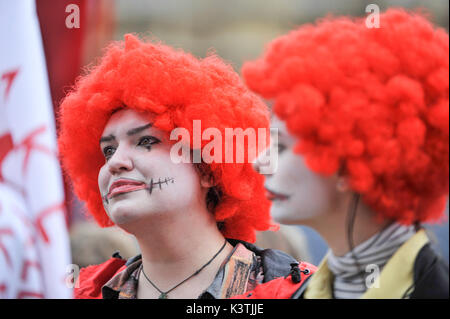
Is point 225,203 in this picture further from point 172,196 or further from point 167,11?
point 167,11

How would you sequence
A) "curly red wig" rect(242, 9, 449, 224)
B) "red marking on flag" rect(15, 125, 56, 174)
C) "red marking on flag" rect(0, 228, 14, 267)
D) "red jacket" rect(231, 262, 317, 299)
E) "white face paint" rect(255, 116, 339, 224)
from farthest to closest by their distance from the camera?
"red marking on flag" rect(15, 125, 56, 174) < "red marking on flag" rect(0, 228, 14, 267) < "red jacket" rect(231, 262, 317, 299) < "white face paint" rect(255, 116, 339, 224) < "curly red wig" rect(242, 9, 449, 224)

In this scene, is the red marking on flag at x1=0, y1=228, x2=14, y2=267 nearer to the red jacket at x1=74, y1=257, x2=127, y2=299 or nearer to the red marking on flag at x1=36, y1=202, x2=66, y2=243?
the red marking on flag at x1=36, y1=202, x2=66, y2=243

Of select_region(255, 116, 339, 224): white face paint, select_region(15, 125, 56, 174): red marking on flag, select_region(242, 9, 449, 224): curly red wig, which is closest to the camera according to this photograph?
select_region(242, 9, 449, 224): curly red wig

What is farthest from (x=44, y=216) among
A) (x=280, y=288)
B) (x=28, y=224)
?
(x=280, y=288)

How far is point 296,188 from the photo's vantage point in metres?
1.55

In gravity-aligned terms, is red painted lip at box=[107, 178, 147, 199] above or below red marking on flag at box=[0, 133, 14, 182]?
below

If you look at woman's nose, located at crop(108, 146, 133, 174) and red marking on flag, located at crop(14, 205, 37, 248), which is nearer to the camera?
woman's nose, located at crop(108, 146, 133, 174)

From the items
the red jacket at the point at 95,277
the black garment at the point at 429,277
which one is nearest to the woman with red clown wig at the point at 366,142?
the black garment at the point at 429,277

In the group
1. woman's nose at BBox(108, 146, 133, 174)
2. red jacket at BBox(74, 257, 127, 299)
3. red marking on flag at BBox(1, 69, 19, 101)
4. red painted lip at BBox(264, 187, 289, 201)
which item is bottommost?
red jacket at BBox(74, 257, 127, 299)

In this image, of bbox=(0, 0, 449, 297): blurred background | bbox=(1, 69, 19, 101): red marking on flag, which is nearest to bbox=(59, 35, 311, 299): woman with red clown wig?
bbox=(0, 0, 449, 297): blurred background

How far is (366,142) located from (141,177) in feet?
2.24

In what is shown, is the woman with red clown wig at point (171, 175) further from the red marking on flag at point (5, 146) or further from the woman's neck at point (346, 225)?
the red marking on flag at point (5, 146)

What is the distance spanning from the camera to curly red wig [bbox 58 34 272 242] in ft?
5.98

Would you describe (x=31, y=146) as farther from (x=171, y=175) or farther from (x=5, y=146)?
(x=171, y=175)
